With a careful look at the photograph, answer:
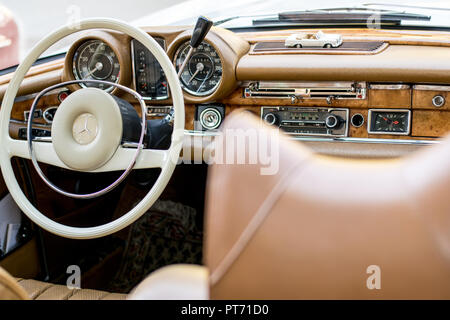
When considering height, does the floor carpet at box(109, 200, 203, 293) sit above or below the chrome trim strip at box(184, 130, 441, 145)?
below

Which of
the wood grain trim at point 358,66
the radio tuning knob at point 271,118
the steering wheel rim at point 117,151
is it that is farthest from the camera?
the radio tuning knob at point 271,118

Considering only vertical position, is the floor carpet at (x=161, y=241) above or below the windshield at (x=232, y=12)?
below

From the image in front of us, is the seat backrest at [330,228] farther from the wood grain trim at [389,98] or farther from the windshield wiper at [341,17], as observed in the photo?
the windshield wiper at [341,17]

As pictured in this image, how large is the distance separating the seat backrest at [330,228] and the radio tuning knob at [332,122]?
1264mm

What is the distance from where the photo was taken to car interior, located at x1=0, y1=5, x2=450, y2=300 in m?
0.69

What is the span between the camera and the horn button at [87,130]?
158 centimetres

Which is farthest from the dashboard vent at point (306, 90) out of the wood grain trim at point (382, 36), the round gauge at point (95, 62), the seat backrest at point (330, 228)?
the seat backrest at point (330, 228)

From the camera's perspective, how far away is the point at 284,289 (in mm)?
724

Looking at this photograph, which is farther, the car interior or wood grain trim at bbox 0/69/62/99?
wood grain trim at bbox 0/69/62/99

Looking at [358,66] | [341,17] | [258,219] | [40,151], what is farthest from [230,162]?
[341,17]

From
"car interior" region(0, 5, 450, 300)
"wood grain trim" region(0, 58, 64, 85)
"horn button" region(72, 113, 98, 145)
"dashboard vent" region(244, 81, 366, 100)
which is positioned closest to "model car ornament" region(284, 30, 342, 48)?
"car interior" region(0, 5, 450, 300)

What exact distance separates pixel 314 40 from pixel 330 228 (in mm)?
1431

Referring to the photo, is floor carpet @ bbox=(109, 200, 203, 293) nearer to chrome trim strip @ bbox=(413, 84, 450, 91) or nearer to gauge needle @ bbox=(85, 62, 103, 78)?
gauge needle @ bbox=(85, 62, 103, 78)

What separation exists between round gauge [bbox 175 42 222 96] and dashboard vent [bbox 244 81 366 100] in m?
0.14
